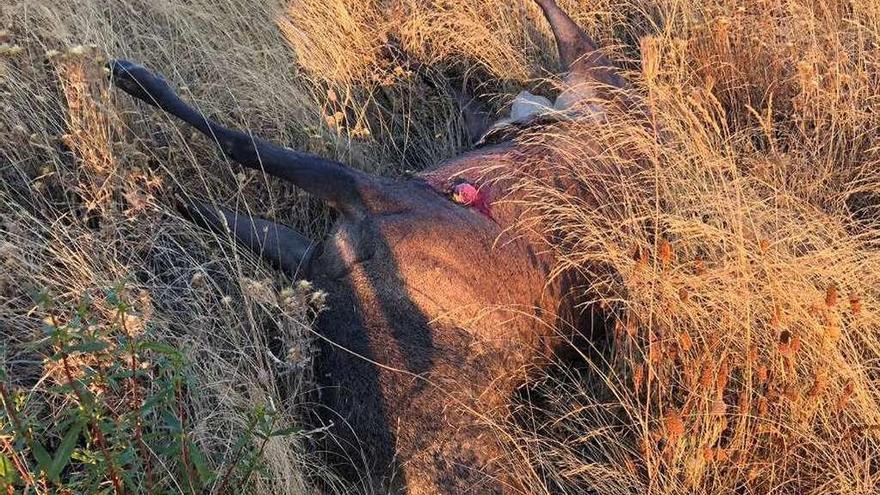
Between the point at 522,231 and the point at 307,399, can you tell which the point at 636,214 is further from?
the point at 307,399

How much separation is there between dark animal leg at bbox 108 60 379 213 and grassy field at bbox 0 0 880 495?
0.12 meters

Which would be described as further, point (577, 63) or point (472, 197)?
point (577, 63)

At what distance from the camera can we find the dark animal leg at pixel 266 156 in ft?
10.7

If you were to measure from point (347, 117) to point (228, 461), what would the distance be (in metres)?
2.28

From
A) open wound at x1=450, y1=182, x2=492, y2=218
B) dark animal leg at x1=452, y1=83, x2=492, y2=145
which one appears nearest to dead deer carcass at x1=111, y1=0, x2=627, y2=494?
open wound at x1=450, y1=182, x2=492, y2=218

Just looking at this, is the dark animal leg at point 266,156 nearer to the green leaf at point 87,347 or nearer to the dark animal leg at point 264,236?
the dark animal leg at point 264,236

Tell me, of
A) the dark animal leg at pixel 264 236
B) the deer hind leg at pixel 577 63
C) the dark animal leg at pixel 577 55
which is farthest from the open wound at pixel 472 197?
the dark animal leg at pixel 577 55

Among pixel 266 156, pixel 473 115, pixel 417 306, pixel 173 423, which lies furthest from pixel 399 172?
pixel 173 423

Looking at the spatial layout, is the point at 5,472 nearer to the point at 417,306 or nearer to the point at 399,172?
the point at 417,306

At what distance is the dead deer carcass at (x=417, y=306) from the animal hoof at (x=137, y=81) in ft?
0.57

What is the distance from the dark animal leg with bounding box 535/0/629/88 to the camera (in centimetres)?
434

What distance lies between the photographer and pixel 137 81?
3598 mm

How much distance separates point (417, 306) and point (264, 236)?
2.49 feet

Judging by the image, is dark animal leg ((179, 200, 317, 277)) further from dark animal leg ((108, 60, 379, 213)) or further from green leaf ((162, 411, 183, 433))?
green leaf ((162, 411, 183, 433))
